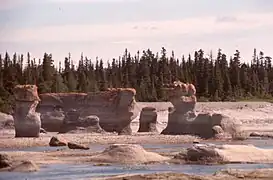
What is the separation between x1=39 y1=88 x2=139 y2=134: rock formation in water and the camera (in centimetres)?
6362

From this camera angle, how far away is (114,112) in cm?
6494

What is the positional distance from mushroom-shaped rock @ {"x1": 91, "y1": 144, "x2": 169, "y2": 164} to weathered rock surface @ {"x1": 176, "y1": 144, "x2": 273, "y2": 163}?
58.8 inches

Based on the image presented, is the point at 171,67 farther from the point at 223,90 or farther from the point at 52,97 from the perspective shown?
the point at 52,97

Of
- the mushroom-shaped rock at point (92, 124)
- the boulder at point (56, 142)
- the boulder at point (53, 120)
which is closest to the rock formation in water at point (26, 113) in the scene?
the boulder at point (56, 142)

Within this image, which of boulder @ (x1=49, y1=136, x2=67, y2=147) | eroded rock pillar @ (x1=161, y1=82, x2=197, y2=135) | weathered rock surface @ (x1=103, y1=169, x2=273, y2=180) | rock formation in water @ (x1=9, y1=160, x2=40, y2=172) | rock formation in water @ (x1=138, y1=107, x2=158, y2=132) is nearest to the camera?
weathered rock surface @ (x1=103, y1=169, x2=273, y2=180)

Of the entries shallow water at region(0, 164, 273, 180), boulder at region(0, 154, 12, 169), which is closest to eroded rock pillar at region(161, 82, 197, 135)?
shallow water at region(0, 164, 273, 180)

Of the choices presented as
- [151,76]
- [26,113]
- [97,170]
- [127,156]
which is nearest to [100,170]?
[97,170]

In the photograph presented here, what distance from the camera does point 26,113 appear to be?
5581 centimetres

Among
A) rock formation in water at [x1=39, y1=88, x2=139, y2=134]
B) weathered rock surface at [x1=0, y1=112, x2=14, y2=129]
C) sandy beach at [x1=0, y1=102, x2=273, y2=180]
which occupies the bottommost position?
sandy beach at [x1=0, y1=102, x2=273, y2=180]

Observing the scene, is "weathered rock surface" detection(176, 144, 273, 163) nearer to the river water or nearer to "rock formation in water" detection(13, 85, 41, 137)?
the river water

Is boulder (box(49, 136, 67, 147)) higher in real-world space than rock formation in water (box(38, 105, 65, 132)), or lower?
lower

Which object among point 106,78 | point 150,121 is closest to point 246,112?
point 150,121

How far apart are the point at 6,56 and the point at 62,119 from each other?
120 ft

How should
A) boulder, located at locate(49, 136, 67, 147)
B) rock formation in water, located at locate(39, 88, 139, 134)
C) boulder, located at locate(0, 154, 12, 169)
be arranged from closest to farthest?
boulder, located at locate(0, 154, 12, 169), boulder, located at locate(49, 136, 67, 147), rock formation in water, located at locate(39, 88, 139, 134)
